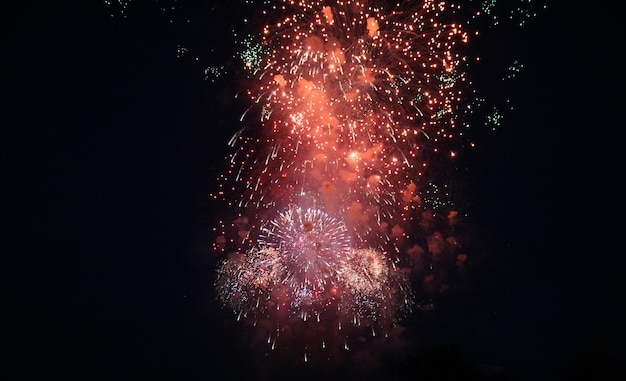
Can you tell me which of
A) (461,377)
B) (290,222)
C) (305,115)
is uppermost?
(305,115)

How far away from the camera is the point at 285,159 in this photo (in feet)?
33.3

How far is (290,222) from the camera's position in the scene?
10844 mm

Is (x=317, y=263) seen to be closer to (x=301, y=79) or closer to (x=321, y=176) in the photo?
(x=321, y=176)

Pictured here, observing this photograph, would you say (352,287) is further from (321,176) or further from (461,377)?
(461,377)

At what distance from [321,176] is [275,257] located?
2570mm

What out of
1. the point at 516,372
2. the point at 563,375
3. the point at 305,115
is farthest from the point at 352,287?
the point at 563,375

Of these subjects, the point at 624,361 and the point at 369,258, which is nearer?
the point at 369,258

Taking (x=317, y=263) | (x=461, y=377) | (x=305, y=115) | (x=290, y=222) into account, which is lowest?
(x=461, y=377)

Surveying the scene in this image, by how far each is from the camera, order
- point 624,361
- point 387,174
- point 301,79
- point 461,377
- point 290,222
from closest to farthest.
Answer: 1. point 301,79
2. point 387,174
3. point 290,222
4. point 624,361
5. point 461,377

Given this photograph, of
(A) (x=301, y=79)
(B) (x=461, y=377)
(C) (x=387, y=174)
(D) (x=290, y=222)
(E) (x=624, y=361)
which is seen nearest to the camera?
(A) (x=301, y=79)

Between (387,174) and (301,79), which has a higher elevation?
(301,79)

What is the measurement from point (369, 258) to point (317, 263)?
138cm

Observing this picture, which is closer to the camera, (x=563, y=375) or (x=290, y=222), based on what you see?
(x=290, y=222)

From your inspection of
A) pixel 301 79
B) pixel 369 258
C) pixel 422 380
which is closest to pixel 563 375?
pixel 422 380
